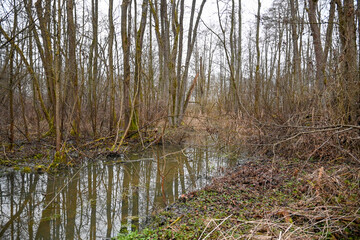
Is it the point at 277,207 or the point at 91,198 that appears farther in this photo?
the point at 91,198

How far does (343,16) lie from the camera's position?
460 centimetres

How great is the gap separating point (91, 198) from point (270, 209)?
3.00m

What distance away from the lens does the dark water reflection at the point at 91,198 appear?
3350mm

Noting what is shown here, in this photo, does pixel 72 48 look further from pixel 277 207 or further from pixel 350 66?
pixel 350 66

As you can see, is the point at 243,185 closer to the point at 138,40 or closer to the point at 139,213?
the point at 139,213

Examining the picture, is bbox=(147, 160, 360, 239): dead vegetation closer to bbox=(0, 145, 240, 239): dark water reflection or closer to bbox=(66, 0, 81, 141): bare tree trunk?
bbox=(0, 145, 240, 239): dark water reflection

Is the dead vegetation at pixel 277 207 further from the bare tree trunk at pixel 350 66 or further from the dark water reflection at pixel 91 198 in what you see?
the bare tree trunk at pixel 350 66

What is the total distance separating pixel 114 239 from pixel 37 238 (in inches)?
39.8

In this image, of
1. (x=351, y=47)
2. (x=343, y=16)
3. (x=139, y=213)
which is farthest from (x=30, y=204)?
(x=343, y=16)

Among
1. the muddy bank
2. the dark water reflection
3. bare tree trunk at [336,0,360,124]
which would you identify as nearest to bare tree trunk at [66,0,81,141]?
the dark water reflection

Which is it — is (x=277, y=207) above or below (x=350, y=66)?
below

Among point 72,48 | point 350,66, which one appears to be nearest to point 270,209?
point 350,66

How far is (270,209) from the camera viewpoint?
124 inches

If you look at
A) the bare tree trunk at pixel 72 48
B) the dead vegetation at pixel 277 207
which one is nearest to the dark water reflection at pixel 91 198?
the dead vegetation at pixel 277 207
